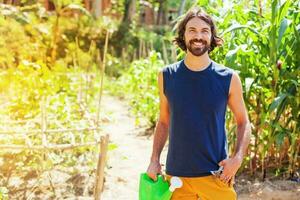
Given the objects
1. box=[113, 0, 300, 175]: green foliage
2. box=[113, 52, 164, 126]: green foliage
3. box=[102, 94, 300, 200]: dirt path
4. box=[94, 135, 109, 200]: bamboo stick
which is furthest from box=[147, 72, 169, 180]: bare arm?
box=[113, 52, 164, 126]: green foliage

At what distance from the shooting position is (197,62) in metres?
1.98

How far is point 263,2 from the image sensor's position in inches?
157

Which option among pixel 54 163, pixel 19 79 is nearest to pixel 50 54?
pixel 19 79

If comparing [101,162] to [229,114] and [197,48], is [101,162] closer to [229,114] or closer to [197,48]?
[229,114]

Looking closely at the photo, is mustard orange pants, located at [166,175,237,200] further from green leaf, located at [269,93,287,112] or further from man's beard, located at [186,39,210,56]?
green leaf, located at [269,93,287,112]

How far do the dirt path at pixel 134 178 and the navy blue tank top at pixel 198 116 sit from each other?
1.80 m

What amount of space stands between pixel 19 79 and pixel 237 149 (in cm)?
309

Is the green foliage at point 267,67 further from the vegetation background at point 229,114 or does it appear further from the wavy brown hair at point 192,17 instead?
the wavy brown hair at point 192,17

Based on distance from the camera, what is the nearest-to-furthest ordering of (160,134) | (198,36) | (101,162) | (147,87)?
(198,36) → (160,134) → (101,162) → (147,87)

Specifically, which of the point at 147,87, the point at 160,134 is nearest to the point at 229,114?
the point at 160,134

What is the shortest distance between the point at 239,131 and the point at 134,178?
243 cm

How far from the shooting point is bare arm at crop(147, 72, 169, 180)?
81.4 inches

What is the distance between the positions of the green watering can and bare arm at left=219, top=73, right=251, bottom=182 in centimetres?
19

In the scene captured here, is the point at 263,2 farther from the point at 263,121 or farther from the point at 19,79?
the point at 19,79
